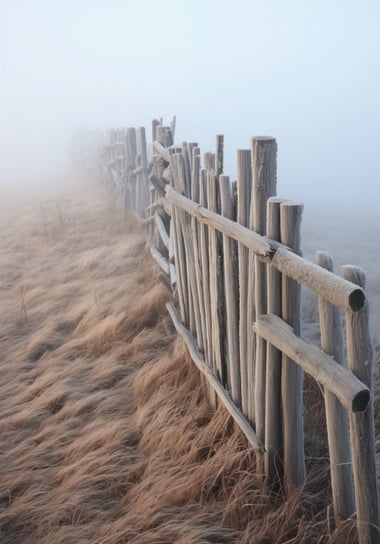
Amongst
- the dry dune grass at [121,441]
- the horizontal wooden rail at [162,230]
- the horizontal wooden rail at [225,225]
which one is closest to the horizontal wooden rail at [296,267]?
the horizontal wooden rail at [225,225]

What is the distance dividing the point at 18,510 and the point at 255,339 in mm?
1193

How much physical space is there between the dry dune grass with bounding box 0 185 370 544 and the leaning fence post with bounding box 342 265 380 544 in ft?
0.38

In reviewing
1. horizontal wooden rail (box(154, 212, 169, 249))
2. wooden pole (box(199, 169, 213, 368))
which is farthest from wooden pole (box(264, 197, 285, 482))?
horizontal wooden rail (box(154, 212, 169, 249))

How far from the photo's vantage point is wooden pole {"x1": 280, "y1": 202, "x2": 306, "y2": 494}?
1.86 meters

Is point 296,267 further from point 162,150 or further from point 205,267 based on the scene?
point 162,150

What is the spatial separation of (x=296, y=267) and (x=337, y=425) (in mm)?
→ 511

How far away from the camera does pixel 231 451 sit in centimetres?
230

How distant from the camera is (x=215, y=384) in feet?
8.83

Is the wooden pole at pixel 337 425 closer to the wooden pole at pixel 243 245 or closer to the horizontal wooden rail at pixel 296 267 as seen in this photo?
the horizontal wooden rail at pixel 296 267

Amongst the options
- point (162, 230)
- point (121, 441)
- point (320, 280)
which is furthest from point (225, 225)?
point (162, 230)

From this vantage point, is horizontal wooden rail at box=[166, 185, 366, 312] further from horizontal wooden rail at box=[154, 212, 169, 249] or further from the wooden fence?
horizontal wooden rail at box=[154, 212, 169, 249]

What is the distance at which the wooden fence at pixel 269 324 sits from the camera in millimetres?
1576

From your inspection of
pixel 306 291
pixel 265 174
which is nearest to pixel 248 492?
pixel 265 174

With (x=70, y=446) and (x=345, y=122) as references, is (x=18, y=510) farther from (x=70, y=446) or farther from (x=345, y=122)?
(x=345, y=122)
